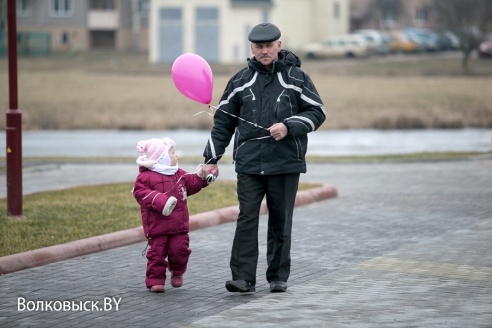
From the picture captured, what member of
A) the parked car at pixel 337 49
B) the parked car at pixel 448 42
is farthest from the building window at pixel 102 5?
the parked car at pixel 448 42

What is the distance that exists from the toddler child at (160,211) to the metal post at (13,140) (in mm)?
3644

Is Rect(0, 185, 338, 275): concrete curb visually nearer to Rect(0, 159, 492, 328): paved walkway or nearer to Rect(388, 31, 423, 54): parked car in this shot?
Rect(0, 159, 492, 328): paved walkway

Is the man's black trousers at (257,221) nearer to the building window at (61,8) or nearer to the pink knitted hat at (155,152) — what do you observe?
the pink knitted hat at (155,152)

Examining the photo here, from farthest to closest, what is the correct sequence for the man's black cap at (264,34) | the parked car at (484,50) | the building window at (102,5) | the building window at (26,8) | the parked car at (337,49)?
1. the building window at (102,5)
2. the building window at (26,8)
3. the parked car at (337,49)
4. the parked car at (484,50)
5. the man's black cap at (264,34)

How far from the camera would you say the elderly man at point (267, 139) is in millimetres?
8094

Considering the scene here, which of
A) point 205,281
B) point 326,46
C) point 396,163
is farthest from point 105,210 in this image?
point 326,46

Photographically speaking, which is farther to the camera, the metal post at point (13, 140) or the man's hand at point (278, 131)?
the metal post at point (13, 140)

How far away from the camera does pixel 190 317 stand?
7.33 metres

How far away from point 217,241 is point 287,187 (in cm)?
291

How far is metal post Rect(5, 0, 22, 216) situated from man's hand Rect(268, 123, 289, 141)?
4.54m

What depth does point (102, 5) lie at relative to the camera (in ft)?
309

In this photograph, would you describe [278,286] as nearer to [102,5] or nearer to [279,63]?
[279,63]

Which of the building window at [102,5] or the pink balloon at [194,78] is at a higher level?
the pink balloon at [194,78]

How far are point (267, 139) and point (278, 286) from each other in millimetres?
1135
